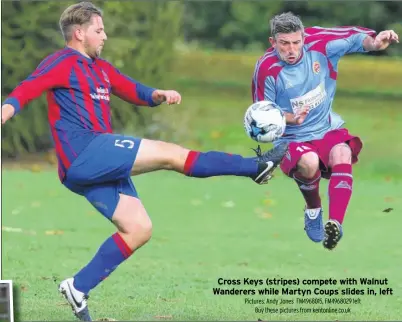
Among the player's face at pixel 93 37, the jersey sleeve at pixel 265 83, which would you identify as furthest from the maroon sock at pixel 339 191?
the player's face at pixel 93 37

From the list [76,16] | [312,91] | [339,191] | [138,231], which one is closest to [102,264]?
[138,231]

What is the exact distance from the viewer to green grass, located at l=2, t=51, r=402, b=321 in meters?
9.42

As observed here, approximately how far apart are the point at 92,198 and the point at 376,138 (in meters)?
13.2

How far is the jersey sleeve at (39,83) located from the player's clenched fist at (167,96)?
66 centimetres

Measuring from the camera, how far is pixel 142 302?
30.2 ft

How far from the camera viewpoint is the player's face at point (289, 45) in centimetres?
858

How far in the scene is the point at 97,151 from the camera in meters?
7.64

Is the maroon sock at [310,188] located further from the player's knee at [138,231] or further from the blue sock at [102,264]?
the blue sock at [102,264]

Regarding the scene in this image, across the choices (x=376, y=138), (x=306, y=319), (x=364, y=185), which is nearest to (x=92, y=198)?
(x=306, y=319)

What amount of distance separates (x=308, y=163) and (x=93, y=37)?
1925 mm

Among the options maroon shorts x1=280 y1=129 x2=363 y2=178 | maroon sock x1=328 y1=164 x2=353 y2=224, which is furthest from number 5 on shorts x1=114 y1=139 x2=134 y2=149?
maroon sock x1=328 y1=164 x2=353 y2=224

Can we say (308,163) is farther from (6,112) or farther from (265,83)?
(6,112)

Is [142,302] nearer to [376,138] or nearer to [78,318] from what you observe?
[78,318]

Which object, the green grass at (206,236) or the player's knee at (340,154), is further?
the green grass at (206,236)
